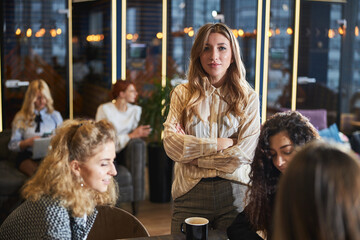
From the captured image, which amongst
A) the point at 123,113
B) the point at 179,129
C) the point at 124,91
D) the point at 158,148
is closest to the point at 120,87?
the point at 124,91

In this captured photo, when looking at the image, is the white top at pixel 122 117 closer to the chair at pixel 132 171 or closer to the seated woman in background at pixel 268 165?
the chair at pixel 132 171

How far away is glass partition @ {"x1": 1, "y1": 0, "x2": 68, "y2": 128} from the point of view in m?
5.72

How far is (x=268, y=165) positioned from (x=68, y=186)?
766 mm

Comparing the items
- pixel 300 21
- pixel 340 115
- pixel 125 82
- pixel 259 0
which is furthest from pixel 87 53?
pixel 340 115

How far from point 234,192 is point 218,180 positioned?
0.08 metres

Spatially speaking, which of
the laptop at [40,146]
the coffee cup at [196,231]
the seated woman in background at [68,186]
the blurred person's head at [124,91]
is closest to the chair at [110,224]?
the seated woman in background at [68,186]

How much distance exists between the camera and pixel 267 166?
1830 mm

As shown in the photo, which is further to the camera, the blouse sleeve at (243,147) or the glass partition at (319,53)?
the glass partition at (319,53)

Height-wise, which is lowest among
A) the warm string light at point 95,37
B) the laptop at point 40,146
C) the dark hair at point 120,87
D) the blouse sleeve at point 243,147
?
the laptop at point 40,146

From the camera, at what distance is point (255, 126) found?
2.15m

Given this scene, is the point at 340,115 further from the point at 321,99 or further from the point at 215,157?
the point at 215,157

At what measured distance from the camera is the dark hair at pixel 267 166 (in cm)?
178

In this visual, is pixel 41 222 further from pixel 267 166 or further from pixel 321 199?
pixel 321 199

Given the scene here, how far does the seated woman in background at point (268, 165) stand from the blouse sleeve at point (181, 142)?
0.94 feet
